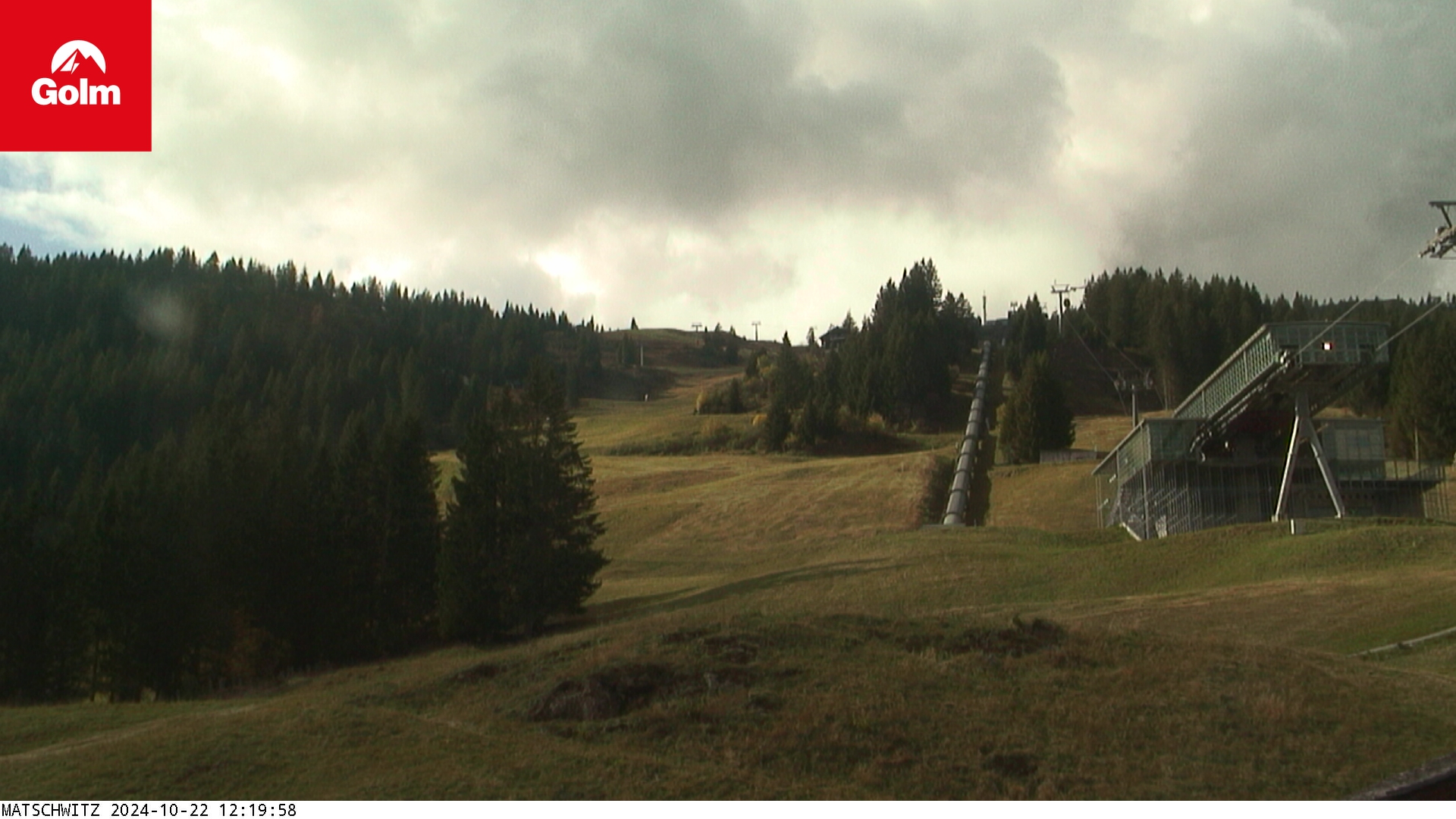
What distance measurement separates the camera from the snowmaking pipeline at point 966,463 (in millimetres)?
75650

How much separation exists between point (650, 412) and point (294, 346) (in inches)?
2114

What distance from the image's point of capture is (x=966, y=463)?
95.4 meters

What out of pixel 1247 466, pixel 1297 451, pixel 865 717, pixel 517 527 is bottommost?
pixel 865 717

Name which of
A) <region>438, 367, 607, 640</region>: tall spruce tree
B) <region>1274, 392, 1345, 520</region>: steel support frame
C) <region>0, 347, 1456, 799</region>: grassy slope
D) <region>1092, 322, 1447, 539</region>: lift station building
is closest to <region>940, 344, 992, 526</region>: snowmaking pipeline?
<region>1092, 322, 1447, 539</region>: lift station building

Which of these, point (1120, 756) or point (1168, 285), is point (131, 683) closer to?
point (1120, 756)

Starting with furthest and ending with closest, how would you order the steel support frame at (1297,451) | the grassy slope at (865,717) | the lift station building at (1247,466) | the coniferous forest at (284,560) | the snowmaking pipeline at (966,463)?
the snowmaking pipeline at (966,463) < the lift station building at (1247,466) < the steel support frame at (1297,451) < the coniferous forest at (284,560) < the grassy slope at (865,717)

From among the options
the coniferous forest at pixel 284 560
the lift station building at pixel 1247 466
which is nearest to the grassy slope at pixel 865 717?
the coniferous forest at pixel 284 560

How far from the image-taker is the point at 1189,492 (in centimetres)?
6103

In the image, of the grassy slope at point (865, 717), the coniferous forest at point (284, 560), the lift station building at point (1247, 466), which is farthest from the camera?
the lift station building at point (1247, 466)

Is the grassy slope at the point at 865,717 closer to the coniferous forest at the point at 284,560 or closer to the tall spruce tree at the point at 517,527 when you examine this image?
the tall spruce tree at the point at 517,527

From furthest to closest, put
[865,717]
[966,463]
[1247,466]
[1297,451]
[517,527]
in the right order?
[966,463] → [1247,466] → [1297,451] → [517,527] → [865,717]

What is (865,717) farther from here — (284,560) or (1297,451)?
(1297,451)

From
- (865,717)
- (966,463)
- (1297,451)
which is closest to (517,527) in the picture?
(865,717)

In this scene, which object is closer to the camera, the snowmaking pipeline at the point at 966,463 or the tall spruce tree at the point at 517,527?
the tall spruce tree at the point at 517,527
